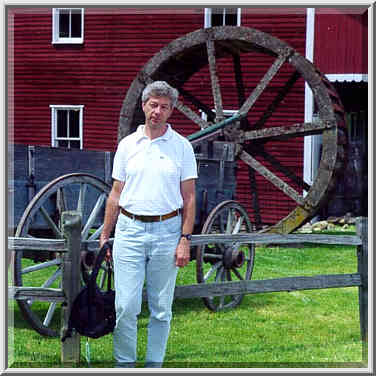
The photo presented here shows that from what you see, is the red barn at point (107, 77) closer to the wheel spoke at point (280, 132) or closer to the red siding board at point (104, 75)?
the red siding board at point (104, 75)

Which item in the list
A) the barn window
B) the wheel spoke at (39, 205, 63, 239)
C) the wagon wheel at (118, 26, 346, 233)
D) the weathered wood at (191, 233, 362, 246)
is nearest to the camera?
the weathered wood at (191, 233, 362, 246)

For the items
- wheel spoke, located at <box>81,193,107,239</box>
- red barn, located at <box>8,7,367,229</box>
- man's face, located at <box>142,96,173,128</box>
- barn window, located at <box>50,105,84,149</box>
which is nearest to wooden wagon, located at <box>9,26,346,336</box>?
wheel spoke, located at <box>81,193,107,239</box>

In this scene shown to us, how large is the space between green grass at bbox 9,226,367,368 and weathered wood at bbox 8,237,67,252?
14.6 inches

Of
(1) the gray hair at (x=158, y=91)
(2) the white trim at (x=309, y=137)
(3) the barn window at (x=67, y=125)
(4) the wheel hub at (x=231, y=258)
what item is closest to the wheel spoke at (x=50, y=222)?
(4) the wheel hub at (x=231, y=258)

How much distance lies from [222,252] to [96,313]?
7.27 feet

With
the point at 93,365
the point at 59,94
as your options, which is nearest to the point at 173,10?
the point at 93,365

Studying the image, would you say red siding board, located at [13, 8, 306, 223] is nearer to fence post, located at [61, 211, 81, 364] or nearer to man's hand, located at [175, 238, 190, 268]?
fence post, located at [61, 211, 81, 364]

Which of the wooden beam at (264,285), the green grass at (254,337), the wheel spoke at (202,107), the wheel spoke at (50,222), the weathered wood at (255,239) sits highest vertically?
the wheel spoke at (202,107)

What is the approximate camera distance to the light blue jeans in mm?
3738

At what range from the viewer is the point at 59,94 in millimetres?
11930

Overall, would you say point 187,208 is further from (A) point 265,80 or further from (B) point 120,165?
(A) point 265,80

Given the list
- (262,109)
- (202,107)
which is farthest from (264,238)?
(262,109)

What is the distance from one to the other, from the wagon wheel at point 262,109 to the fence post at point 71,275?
10.4 feet

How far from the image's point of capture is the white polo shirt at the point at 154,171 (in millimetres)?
3740
